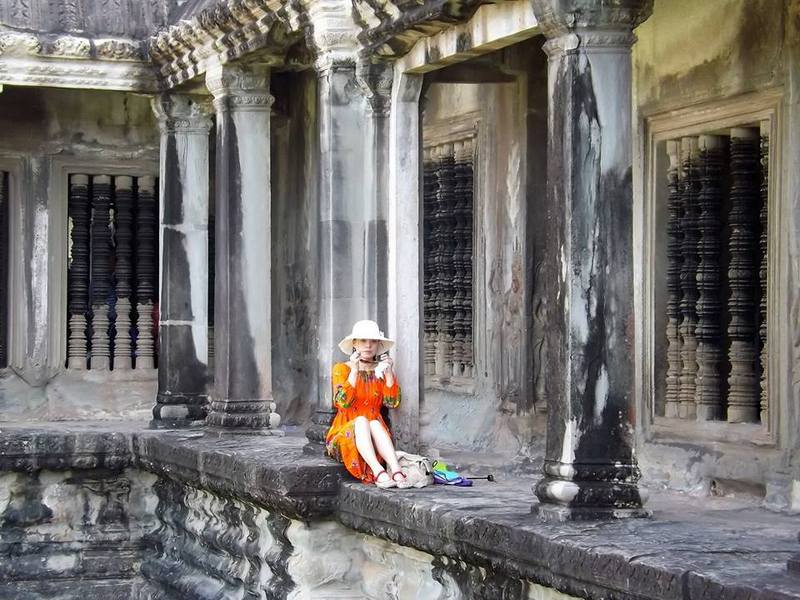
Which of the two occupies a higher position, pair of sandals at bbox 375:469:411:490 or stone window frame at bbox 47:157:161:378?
stone window frame at bbox 47:157:161:378

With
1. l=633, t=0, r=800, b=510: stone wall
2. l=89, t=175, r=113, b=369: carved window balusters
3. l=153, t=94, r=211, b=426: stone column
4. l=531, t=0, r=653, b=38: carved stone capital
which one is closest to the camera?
l=531, t=0, r=653, b=38: carved stone capital

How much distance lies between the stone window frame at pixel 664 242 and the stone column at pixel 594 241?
140cm

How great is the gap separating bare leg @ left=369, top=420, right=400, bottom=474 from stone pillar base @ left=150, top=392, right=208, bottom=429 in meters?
4.18

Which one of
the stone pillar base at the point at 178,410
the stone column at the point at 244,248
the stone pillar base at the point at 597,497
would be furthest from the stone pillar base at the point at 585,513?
the stone pillar base at the point at 178,410

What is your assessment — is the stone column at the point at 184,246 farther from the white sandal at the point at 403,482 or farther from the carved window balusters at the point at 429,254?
the white sandal at the point at 403,482

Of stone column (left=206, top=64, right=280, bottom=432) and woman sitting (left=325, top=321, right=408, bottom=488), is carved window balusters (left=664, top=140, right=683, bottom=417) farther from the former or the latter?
stone column (left=206, top=64, right=280, bottom=432)

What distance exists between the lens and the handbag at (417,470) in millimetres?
8727

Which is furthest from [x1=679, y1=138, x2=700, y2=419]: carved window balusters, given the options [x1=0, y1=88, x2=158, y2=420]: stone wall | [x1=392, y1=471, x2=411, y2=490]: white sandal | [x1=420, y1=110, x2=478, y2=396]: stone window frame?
[x1=0, y1=88, x2=158, y2=420]: stone wall

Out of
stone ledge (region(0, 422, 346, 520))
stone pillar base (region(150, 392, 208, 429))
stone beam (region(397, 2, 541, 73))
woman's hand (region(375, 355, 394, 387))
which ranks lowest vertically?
stone ledge (region(0, 422, 346, 520))

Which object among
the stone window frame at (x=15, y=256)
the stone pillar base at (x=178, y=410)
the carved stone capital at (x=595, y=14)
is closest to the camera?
the carved stone capital at (x=595, y=14)

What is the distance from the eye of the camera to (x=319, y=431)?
987cm

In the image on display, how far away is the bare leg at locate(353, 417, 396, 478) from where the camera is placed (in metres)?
8.91

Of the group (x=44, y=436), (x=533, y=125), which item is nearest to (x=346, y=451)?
(x=533, y=125)

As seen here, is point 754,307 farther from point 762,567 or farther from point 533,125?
point 762,567
